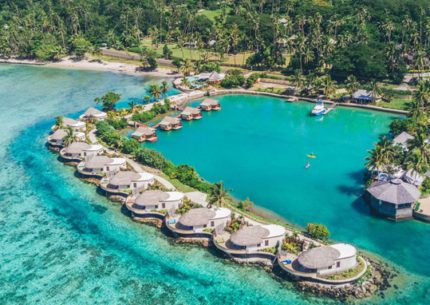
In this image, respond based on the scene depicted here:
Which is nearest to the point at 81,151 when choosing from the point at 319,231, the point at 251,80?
the point at 319,231

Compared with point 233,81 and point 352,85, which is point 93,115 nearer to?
point 233,81

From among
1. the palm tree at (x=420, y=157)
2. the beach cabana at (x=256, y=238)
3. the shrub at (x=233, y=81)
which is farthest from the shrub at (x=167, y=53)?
the beach cabana at (x=256, y=238)

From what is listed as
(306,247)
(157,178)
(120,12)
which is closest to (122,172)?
(157,178)

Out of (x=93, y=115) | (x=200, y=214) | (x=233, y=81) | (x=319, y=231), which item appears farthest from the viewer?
(x=233, y=81)

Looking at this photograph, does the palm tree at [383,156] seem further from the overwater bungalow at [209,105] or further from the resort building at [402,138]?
the overwater bungalow at [209,105]

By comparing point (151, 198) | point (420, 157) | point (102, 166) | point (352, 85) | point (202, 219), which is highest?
point (352, 85)

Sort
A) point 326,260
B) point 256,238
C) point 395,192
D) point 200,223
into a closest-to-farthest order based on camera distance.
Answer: point 326,260 → point 256,238 → point 200,223 → point 395,192

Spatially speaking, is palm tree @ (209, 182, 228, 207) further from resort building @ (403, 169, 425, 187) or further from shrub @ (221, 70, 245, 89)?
shrub @ (221, 70, 245, 89)
